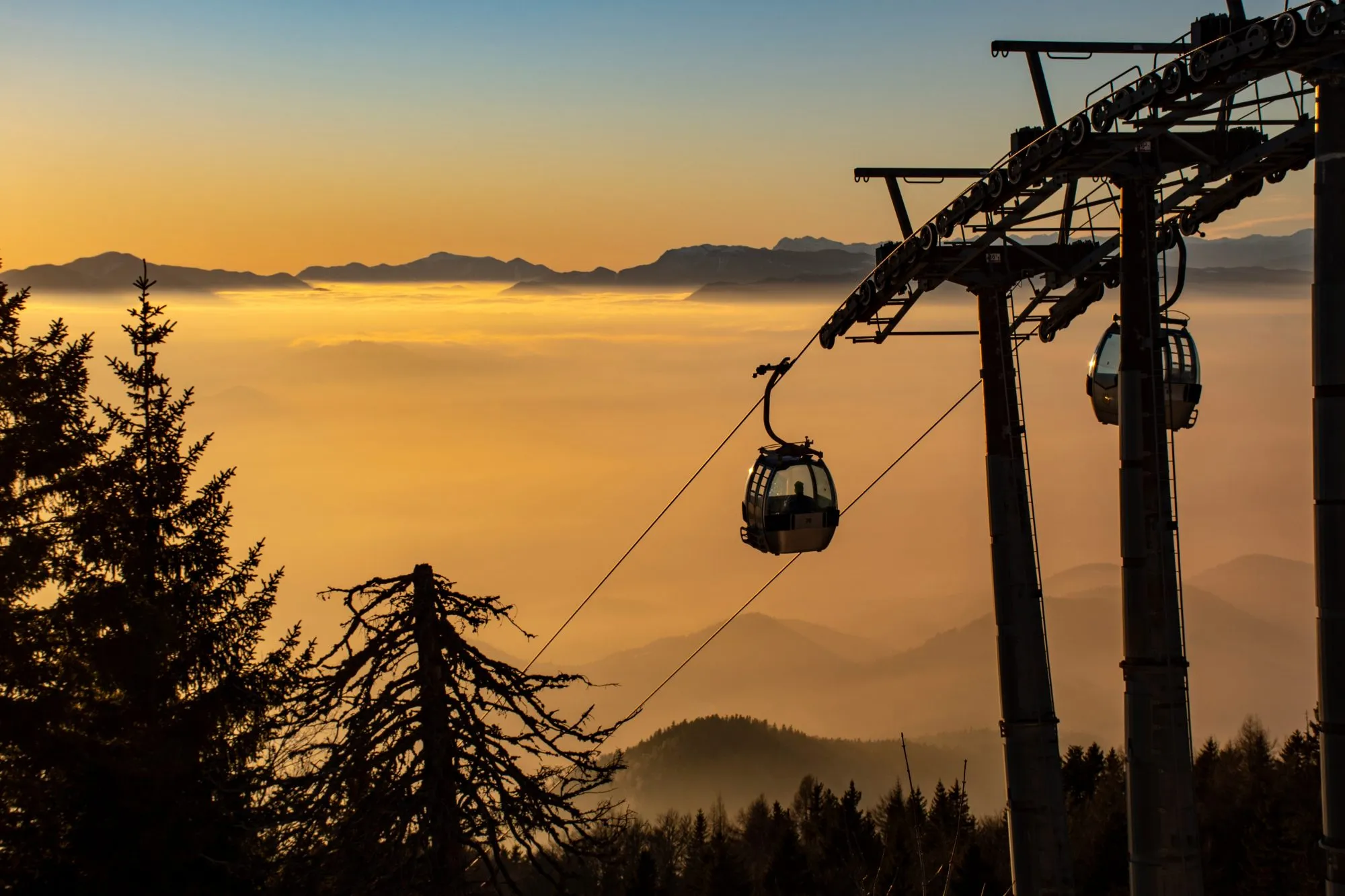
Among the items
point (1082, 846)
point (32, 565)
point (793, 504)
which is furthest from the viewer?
point (1082, 846)

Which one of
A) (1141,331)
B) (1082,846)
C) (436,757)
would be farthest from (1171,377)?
(1082,846)

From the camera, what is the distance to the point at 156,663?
33438mm

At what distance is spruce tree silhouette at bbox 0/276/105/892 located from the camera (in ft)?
97.8

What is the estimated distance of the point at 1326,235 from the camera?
11.9 m

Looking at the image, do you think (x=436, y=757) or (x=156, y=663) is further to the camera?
(x=156, y=663)

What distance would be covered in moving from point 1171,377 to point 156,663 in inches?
1014

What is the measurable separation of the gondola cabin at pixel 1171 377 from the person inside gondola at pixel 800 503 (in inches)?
184

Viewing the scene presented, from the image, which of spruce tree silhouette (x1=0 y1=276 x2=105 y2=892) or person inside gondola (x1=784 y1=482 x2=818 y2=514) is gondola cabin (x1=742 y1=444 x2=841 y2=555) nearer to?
person inside gondola (x1=784 y1=482 x2=818 y2=514)

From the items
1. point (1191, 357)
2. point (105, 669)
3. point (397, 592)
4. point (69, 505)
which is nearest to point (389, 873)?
point (397, 592)

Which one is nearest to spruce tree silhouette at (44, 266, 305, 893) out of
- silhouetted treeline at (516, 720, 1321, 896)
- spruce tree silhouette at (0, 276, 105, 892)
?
spruce tree silhouette at (0, 276, 105, 892)

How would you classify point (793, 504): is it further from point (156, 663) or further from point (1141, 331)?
point (156, 663)

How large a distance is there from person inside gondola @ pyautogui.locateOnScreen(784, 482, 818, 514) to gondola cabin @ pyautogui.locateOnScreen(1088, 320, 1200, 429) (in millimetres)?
4683

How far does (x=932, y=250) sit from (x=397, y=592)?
8.58 meters

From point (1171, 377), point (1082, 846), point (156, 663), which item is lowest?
point (1082, 846)
